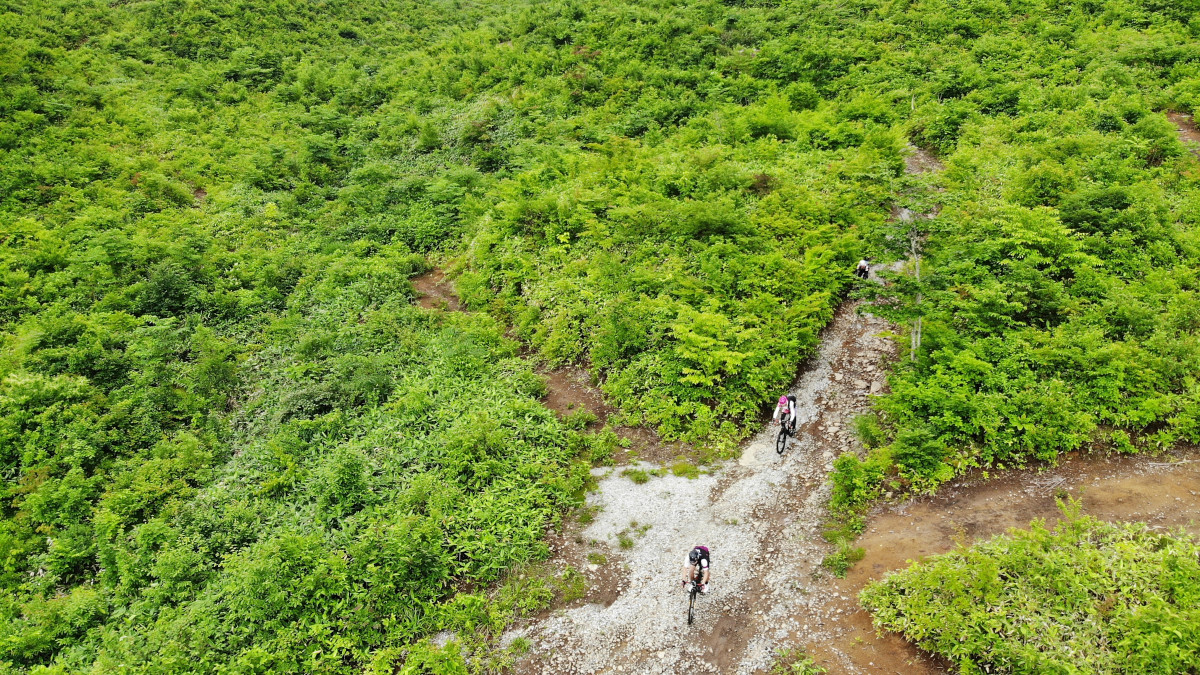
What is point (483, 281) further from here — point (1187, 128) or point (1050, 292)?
point (1187, 128)

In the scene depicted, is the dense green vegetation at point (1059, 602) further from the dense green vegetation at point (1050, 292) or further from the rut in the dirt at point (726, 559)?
the dense green vegetation at point (1050, 292)

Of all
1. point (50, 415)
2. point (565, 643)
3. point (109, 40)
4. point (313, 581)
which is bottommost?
point (565, 643)

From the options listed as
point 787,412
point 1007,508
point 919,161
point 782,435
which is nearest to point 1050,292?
point 1007,508

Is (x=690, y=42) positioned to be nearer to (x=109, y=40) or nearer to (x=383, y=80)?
(x=383, y=80)

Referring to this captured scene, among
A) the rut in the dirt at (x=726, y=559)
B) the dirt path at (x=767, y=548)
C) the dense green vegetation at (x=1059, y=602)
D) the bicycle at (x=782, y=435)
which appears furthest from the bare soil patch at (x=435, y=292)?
the dense green vegetation at (x=1059, y=602)

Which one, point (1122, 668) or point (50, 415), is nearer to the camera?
point (1122, 668)

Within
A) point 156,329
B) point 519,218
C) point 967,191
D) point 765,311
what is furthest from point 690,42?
point 156,329
